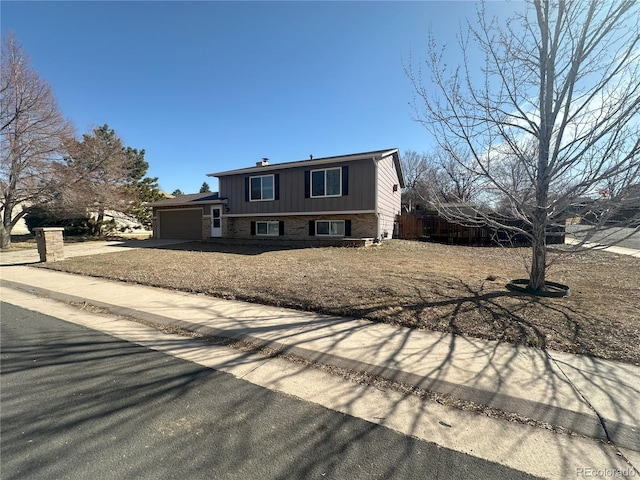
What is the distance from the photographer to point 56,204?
1888cm

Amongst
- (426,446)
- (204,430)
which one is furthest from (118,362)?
(426,446)

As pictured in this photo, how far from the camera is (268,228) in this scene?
17328mm

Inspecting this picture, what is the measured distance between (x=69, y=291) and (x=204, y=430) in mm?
6625

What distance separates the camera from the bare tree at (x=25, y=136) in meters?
16.2

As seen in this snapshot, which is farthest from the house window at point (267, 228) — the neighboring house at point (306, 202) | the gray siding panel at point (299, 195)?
the gray siding panel at point (299, 195)

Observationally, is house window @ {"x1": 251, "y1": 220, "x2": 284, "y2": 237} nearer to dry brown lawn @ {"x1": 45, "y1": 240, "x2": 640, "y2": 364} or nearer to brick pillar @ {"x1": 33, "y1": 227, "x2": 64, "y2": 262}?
dry brown lawn @ {"x1": 45, "y1": 240, "x2": 640, "y2": 364}

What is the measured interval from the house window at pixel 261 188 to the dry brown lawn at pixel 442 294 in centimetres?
745

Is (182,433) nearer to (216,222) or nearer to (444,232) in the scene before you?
(216,222)

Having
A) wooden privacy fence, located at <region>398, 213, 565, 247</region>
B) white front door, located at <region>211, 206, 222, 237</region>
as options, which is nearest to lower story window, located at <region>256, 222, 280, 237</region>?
white front door, located at <region>211, 206, 222, 237</region>

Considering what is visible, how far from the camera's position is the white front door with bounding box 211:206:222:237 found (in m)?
18.6

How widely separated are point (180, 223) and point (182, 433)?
20706 millimetres

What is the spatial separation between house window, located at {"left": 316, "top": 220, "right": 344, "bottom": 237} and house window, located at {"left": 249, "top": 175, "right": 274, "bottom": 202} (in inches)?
130

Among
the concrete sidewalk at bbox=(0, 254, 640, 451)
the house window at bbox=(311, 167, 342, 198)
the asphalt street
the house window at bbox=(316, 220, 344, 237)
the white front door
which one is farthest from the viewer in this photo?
the white front door

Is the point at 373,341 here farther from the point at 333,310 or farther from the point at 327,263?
the point at 327,263
